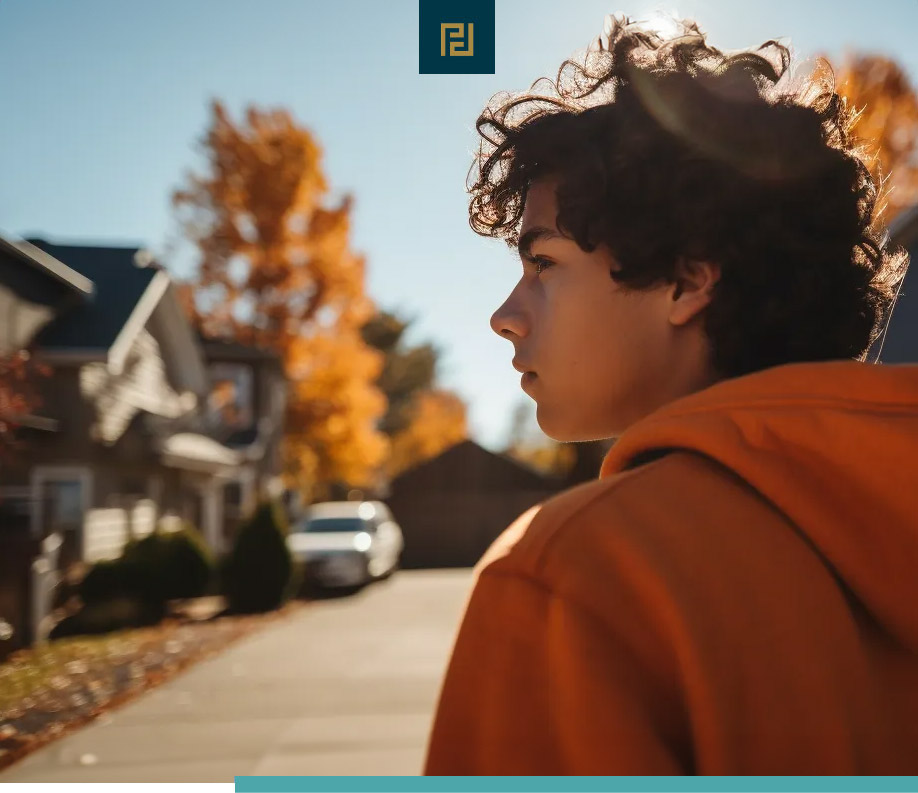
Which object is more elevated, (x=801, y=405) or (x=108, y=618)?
(x=801, y=405)

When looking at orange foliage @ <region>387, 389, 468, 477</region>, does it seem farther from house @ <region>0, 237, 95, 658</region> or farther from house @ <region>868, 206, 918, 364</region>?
house @ <region>868, 206, 918, 364</region>

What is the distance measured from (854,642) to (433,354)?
120ft

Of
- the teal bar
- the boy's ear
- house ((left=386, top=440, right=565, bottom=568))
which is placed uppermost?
the boy's ear

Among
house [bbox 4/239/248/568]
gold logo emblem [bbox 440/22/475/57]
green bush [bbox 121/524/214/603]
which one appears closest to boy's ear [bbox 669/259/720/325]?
gold logo emblem [bbox 440/22/475/57]

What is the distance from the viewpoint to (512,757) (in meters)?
0.64

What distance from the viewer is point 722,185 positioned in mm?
890

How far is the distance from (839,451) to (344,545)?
15.3 meters

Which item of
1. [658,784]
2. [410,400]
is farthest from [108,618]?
[410,400]

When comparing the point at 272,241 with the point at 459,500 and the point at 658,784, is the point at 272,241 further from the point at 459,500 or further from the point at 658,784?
the point at 658,784

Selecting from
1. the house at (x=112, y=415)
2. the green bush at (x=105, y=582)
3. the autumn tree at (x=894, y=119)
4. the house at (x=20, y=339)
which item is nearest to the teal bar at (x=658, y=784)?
the house at (x=20, y=339)

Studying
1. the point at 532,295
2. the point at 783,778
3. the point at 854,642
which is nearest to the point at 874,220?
the point at 532,295

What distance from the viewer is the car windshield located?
17.0m

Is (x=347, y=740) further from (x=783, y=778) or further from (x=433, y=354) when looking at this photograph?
(x=433, y=354)

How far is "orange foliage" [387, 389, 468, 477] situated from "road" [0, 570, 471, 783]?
95.9ft
